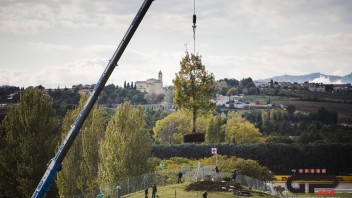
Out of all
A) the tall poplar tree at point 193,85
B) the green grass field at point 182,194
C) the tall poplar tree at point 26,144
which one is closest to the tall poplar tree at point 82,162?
the tall poplar tree at point 26,144

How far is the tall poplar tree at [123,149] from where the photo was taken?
132 feet

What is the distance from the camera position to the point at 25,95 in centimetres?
4591

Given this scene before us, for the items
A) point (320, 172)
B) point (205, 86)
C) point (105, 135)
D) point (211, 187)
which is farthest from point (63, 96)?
point (205, 86)

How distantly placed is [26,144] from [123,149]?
37.7 ft

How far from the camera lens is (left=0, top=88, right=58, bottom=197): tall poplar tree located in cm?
4250

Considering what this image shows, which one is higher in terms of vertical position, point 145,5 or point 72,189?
point 145,5

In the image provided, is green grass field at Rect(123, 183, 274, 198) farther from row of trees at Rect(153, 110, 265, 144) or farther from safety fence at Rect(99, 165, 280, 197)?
row of trees at Rect(153, 110, 265, 144)

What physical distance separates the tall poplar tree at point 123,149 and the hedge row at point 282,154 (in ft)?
115

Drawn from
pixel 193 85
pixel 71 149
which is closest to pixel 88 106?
pixel 193 85

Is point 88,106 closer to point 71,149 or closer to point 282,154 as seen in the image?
point 71,149

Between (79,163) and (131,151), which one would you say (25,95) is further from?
(131,151)

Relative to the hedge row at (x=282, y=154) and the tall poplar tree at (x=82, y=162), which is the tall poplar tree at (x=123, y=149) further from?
the hedge row at (x=282, y=154)

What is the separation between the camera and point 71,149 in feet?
136

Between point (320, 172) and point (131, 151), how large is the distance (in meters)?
56.7
